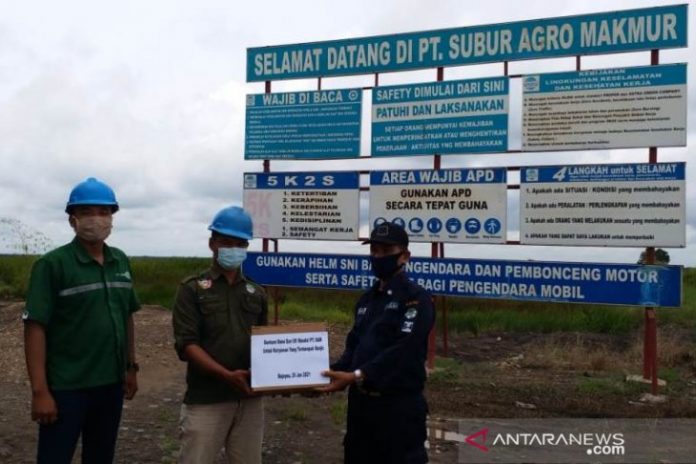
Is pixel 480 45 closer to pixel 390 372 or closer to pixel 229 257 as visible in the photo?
pixel 229 257

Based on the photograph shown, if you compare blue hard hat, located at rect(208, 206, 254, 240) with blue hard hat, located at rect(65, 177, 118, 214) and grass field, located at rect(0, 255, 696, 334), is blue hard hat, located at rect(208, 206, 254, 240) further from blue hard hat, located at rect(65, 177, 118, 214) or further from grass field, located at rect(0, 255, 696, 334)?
grass field, located at rect(0, 255, 696, 334)

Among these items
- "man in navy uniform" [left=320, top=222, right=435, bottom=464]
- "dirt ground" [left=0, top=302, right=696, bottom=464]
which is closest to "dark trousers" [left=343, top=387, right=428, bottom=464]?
"man in navy uniform" [left=320, top=222, right=435, bottom=464]

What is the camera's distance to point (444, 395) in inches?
288

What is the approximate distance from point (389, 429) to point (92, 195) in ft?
5.95

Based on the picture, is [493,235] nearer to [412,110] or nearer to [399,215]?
[399,215]

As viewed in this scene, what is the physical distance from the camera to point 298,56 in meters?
9.22

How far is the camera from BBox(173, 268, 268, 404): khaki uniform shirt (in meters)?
3.40

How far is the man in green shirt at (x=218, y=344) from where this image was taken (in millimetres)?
3395

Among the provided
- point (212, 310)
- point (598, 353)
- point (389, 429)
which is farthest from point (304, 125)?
point (389, 429)

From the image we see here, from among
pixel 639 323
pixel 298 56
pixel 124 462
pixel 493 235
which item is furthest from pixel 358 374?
pixel 639 323

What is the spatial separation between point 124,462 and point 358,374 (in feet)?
8.00

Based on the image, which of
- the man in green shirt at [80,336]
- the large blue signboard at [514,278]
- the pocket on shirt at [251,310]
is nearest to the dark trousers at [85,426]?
the man in green shirt at [80,336]

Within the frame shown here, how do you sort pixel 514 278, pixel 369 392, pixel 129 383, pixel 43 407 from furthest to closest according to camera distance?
pixel 514 278, pixel 129 383, pixel 369 392, pixel 43 407

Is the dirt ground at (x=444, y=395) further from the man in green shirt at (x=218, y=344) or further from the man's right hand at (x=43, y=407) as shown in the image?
the man's right hand at (x=43, y=407)
